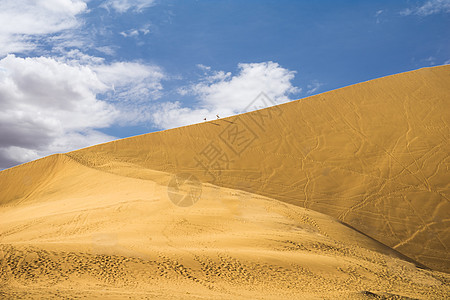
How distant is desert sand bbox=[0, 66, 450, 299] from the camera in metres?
7.64

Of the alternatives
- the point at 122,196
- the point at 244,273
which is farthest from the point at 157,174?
the point at 244,273

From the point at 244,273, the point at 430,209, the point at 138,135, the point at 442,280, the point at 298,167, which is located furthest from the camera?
the point at 138,135

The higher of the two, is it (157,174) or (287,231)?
(157,174)

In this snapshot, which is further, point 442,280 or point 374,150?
point 374,150

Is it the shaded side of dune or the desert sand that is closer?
the desert sand

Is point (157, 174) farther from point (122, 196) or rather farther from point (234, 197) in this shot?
point (234, 197)

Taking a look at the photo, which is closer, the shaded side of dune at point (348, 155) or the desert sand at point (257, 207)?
the desert sand at point (257, 207)

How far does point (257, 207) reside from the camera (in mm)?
13469

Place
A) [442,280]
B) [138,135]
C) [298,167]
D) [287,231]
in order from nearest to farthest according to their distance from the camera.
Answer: [442,280] < [287,231] < [298,167] < [138,135]

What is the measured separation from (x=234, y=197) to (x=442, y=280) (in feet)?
27.1

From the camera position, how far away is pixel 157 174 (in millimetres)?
17797

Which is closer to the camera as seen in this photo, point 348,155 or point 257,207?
point 257,207

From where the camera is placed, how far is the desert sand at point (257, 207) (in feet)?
25.1

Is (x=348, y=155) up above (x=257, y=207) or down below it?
above
